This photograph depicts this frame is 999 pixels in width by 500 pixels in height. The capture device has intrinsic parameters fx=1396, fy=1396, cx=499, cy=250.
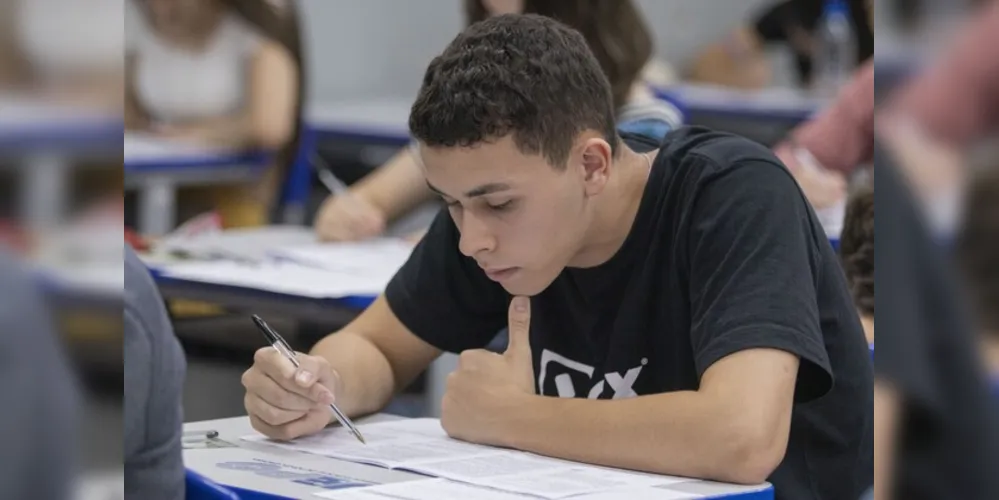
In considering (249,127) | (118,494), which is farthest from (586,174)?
(249,127)

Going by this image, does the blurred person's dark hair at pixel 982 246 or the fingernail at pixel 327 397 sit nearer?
the blurred person's dark hair at pixel 982 246

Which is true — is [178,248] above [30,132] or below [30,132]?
below

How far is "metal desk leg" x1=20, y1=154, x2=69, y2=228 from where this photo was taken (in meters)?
0.36

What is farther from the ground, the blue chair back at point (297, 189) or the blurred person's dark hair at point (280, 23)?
the blurred person's dark hair at point (280, 23)

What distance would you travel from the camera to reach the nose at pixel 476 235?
1.46m

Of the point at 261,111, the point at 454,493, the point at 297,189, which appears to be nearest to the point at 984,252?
the point at 454,493

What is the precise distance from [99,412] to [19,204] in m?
0.09

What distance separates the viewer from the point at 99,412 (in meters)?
0.42

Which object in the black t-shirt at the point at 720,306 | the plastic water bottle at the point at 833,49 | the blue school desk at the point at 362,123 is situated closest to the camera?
the black t-shirt at the point at 720,306

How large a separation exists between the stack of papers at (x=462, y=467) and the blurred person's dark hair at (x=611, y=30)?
45.9 inches

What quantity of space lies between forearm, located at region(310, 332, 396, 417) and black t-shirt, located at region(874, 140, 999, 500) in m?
1.35

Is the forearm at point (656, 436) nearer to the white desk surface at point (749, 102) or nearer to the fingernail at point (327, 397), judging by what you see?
the fingernail at point (327, 397)

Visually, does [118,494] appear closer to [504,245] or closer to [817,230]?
[504,245]

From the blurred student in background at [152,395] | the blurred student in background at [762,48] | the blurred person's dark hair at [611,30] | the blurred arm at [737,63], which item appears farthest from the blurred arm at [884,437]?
the blurred arm at [737,63]
